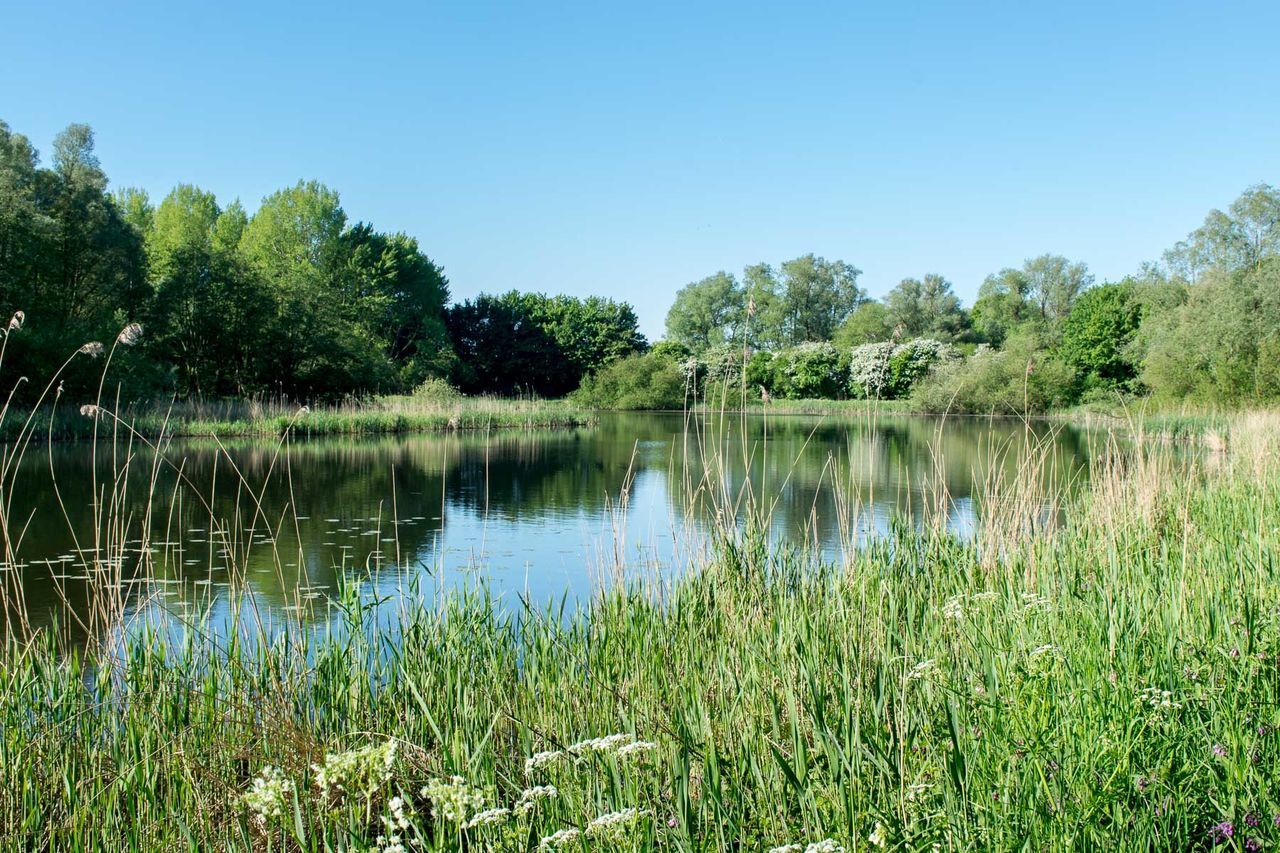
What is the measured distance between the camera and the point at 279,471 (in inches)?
596

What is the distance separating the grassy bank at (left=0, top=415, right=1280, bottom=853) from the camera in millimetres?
1923

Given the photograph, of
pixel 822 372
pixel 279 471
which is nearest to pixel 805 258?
pixel 822 372

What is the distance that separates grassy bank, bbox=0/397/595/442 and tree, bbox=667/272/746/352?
29.4 m

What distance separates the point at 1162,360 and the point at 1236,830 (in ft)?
104

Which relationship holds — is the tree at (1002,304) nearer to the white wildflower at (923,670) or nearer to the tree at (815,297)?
the tree at (815,297)

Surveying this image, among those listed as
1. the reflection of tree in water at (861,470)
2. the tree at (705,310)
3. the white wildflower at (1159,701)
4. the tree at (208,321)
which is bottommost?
the reflection of tree in water at (861,470)

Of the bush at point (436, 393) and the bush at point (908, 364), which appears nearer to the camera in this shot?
the bush at point (436, 393)

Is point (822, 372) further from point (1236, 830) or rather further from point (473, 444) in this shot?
point (1236, 830)

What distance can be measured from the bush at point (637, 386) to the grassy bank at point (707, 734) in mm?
40006

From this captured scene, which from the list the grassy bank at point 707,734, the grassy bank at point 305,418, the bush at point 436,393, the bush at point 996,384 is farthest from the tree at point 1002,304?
the grassy bank at point 707,734

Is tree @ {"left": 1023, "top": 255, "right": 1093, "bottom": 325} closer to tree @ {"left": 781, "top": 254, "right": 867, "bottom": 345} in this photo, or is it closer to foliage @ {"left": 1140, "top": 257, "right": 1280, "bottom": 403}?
tree @ {"left": 781, "top": 254, "right": 867, "bottom": 345}

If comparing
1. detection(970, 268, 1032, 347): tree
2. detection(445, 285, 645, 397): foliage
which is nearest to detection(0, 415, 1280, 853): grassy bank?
detection(445, 285, 645, 397): foliage

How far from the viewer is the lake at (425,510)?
5.35m

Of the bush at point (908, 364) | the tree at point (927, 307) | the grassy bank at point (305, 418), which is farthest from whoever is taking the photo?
the tree at point (927, 307)
